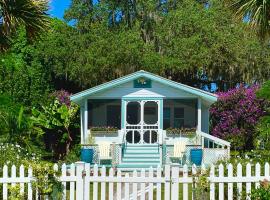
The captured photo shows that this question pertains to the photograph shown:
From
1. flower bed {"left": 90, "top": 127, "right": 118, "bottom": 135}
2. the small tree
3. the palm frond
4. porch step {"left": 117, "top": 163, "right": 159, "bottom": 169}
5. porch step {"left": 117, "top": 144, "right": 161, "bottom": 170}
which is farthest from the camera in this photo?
the small tree

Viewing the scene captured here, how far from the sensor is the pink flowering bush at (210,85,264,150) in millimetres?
30562

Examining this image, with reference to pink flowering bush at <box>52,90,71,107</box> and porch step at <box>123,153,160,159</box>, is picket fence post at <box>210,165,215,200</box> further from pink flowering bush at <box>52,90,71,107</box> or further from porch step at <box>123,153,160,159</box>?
pink flowering bush at <box>52,90,71,107</box>

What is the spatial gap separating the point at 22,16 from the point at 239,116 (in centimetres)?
1939

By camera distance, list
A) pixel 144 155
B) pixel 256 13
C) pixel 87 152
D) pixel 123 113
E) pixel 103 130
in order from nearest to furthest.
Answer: pixel 256 13
pixel 87 152
pixel 144 155
pixel 123 113
pixel 103 130

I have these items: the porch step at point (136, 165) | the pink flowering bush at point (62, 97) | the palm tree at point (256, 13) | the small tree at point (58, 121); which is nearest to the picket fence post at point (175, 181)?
the palm tree at point (256, 13)

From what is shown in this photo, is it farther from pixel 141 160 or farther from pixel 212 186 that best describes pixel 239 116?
pixel 212 186

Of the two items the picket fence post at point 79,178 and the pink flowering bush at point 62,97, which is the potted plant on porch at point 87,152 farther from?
the picket fence post at point 79,178

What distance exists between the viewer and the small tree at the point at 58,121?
30.5 m

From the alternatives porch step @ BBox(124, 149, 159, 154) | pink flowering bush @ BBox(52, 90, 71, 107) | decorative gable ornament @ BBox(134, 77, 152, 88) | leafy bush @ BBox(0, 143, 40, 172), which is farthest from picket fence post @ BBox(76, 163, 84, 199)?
pink flowering bush @ BBox(52, 90, 71, 107)

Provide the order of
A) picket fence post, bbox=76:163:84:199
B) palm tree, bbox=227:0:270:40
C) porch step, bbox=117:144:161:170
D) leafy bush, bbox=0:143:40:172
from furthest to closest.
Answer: porch step, bbox=117:144:161:170 < palm tree, bbox=227:0:270:40 < leafy bush, bbox=0:143:40:172 < picket fence post, bbox=76:163:84:199

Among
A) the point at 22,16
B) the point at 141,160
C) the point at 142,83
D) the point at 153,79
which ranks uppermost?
the point at 22,16

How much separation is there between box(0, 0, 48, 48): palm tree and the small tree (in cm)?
1556

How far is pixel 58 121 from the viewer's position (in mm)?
30625

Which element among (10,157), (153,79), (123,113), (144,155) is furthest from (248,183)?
(123,113)
